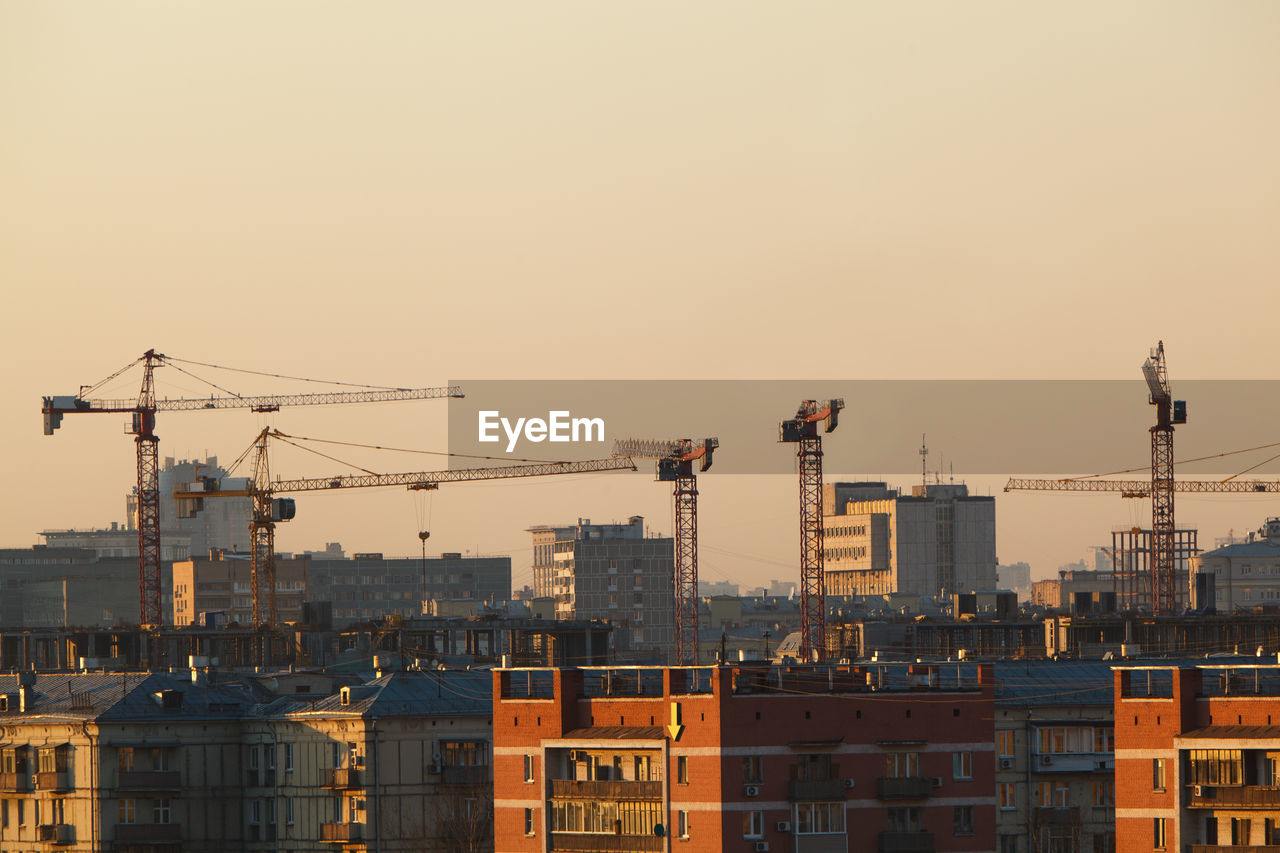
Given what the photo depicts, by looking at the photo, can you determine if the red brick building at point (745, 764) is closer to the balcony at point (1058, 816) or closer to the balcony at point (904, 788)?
the balcony at point (904, 788)

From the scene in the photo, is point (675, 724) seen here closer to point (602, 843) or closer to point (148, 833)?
point (602, 843)

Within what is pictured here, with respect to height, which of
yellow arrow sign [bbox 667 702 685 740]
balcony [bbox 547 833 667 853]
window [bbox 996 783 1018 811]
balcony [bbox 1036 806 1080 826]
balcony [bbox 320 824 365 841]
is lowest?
balcony [bbox 320 824 365 841]

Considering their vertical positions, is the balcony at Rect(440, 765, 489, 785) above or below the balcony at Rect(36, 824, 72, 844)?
above

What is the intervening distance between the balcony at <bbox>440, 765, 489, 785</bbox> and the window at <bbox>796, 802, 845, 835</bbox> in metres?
24.9

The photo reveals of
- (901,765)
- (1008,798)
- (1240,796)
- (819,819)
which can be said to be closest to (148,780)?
(819,819)

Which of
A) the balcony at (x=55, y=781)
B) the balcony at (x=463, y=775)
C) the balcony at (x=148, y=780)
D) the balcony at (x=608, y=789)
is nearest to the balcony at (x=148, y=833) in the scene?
the balcony at (x=148, y=780)

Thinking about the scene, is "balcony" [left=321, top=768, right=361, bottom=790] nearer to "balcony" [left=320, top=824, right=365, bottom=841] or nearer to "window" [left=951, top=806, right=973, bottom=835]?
"balcony" [left=320, top=824, right=365, bottom=841]

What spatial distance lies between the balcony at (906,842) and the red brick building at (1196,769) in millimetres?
7217

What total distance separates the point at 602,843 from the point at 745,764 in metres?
6.82

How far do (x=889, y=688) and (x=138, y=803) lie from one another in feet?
135

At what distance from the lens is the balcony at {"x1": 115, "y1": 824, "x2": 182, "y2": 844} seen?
358 ft

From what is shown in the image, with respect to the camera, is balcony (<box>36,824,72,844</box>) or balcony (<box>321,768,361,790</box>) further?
balcony (<box>36,824,72,844</box>)

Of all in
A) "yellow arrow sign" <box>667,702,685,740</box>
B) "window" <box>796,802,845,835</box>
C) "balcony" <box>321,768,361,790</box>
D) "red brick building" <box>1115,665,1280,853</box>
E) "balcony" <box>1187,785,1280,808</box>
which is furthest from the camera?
"balcony" <box>321,768,361,790</box>

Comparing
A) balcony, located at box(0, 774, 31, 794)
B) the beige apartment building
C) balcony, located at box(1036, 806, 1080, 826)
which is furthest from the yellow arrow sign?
balcony, located at box(0, 774, 31, 794)
